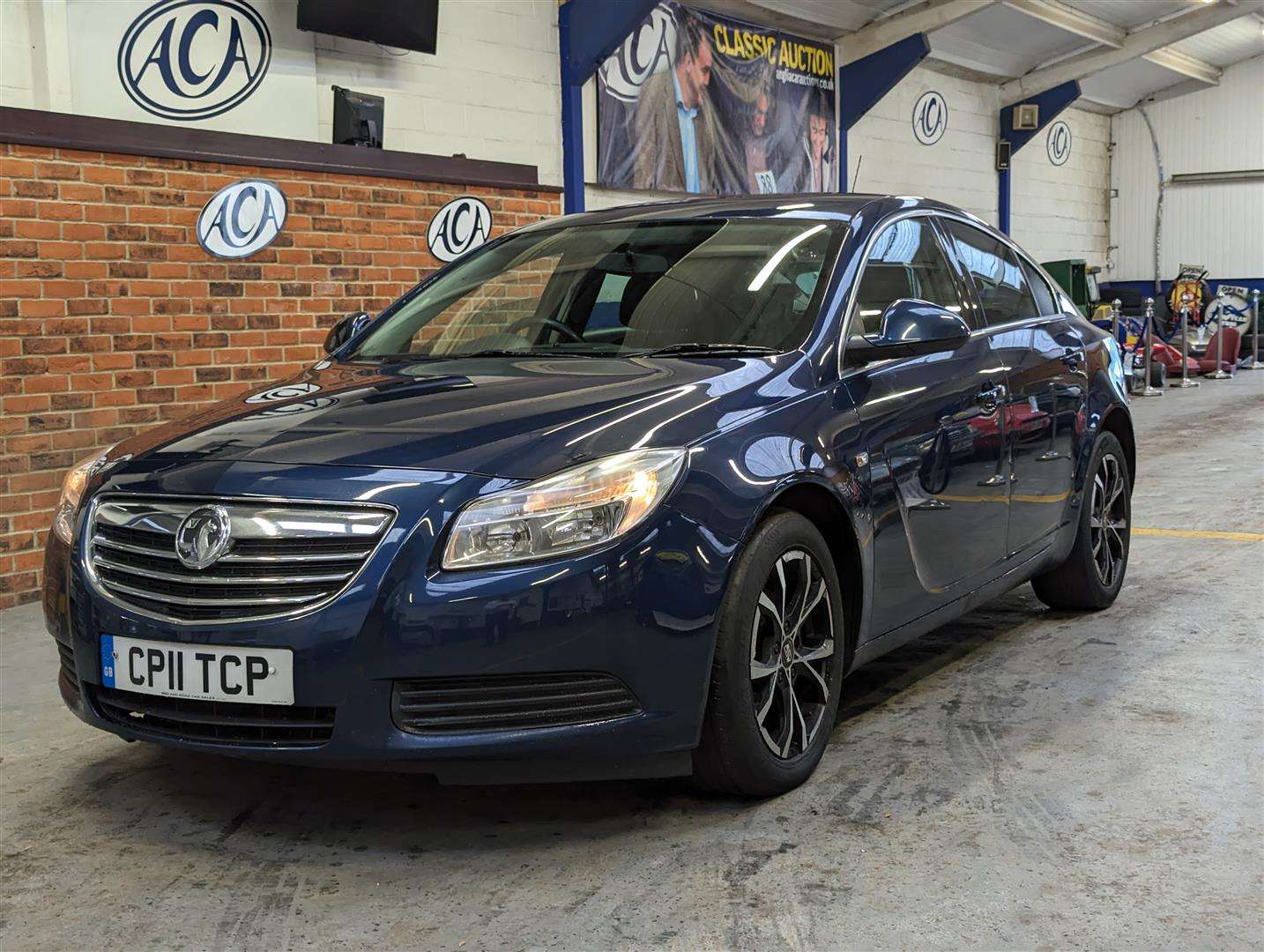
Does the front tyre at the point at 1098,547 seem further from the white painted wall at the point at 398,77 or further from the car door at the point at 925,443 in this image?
the white painted wall at the point at 398,77

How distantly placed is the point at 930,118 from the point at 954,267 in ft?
46.6

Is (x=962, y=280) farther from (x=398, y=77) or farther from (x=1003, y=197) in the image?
(x=1003, y=197)

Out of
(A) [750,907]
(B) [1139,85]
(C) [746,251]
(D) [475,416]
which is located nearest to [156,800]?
(D) [475,416]

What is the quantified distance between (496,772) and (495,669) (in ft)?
0.78

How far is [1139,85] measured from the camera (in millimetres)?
23359

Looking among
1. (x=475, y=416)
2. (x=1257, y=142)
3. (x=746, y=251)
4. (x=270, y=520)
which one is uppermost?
(x=1257, y=142)

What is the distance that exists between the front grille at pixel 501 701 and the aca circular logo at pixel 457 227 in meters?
5.88

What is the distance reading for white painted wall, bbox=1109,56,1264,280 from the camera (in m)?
24.3

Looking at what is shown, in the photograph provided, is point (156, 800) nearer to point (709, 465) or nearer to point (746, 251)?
point (709, 465)

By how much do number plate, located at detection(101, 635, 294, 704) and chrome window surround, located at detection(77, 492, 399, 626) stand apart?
56 mm

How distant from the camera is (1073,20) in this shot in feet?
59.1

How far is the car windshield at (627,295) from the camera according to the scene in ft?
11.7

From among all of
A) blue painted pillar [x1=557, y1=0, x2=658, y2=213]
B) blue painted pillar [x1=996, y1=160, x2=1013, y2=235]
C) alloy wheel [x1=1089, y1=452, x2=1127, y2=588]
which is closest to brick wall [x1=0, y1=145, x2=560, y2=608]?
blue painted pillar [x1=557, y1=0, x2=658, y2=213]

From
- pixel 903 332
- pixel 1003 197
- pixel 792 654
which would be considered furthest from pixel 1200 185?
pixel 792 654
